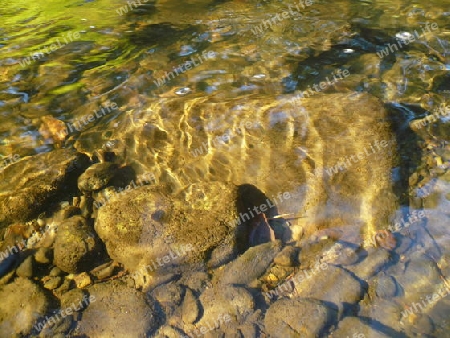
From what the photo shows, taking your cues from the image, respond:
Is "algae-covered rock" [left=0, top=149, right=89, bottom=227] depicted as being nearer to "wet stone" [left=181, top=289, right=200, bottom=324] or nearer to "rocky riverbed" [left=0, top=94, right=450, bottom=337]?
"rocky riverbed" [left=0, top=94, right=450, bottom=337]

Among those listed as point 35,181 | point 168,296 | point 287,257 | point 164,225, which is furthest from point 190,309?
point 35,181

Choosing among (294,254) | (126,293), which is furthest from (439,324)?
(126,293)

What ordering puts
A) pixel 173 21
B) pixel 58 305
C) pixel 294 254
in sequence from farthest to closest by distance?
pixel 173 21 → pixel 294 254 → pixel 58 305

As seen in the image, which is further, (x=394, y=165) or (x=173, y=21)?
(x=173, y=21)

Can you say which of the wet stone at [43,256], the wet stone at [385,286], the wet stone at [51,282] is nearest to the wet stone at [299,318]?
the wet stone at [385,286]

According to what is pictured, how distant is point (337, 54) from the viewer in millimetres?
6754

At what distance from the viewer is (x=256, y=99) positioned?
17.8 feet

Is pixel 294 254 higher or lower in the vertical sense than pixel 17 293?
lower

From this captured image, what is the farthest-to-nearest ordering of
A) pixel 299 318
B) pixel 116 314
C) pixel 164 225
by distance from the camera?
pixel 164 225 < pixel 116 314 < pixel 299 318

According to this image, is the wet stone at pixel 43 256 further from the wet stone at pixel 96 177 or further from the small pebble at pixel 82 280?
the wet stone at pixel 96 177

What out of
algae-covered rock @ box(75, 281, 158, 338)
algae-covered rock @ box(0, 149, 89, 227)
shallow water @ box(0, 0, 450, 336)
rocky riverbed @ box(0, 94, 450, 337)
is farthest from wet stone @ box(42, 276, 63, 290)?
shallow water @ box(0, 0, 450, 336)

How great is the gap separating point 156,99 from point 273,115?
1974 mm

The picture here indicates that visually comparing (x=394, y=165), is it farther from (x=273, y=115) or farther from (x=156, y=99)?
(x=156, y=99)

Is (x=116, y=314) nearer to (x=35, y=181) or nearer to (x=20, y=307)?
(x=20, y=307)
